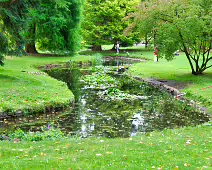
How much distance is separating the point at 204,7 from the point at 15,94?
50.6 feet

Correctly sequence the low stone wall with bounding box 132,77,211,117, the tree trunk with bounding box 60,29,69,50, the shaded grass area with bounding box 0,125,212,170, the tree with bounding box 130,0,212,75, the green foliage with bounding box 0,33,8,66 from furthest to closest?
the tree trunk with bounding box 60,29,69,50 < the tree with bounding box 130,0,212,75 < the green foliage with bounding box 0,33,8,66 < the low stone wall with bounding box 132,77,211,117 < the shaded grass area with bounding box 0,125,212,170

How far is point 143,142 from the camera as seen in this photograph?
1019 centimetres

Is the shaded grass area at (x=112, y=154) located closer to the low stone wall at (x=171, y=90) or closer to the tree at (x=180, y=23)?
the low stone wall at (x=171, y=90)

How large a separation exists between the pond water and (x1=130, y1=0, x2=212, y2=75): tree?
14.4ft

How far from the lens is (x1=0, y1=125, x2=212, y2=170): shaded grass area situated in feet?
25.2

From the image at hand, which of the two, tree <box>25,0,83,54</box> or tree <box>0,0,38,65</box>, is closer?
tree <box>0,0,38,65</box>

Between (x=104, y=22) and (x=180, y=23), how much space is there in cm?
3630

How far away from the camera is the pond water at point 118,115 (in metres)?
14.7

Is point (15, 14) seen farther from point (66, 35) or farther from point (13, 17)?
point (66, 35)

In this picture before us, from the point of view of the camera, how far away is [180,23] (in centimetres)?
2539

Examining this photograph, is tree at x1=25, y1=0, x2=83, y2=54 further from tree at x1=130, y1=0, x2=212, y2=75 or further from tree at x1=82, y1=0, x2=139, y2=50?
tree at x1=130, y1=0, x2=212, y2=75

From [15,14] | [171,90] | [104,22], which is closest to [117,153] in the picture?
[171,90]

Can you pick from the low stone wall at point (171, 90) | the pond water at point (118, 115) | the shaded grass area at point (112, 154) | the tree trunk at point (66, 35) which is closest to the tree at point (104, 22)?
the tree trunk at point (66, 35)

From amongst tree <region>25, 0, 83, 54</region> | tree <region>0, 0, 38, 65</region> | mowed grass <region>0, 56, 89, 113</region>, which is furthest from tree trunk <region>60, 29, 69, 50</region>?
tree <region>0, 0, 38, 65</region>
